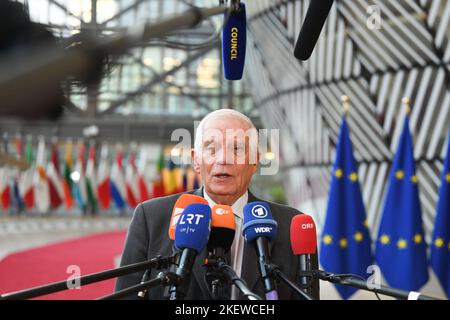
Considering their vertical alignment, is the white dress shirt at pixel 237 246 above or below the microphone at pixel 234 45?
below

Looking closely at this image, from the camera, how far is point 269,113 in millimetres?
18125

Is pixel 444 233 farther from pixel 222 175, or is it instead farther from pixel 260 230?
pixel 260 230

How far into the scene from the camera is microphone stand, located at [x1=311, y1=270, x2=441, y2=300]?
133cm

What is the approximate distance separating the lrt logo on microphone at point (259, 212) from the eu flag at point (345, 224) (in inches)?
216

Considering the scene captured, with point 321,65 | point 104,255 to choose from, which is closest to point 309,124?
point 321,65

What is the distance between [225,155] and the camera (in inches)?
82.7

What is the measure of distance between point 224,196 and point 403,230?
5.26m

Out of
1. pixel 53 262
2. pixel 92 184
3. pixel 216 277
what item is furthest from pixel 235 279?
pixel 92 184

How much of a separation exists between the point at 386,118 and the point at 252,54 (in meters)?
5.70

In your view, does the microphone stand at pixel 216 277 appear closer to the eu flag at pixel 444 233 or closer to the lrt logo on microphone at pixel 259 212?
the lrt logo on microphone at pixel 259 212

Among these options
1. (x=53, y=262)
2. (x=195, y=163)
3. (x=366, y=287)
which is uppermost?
(x=195, y=163)

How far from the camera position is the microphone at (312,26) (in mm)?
1449

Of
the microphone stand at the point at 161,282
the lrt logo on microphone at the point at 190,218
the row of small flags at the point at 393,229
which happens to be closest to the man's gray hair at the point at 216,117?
the lrt logo on microphone at the point at 190,218
